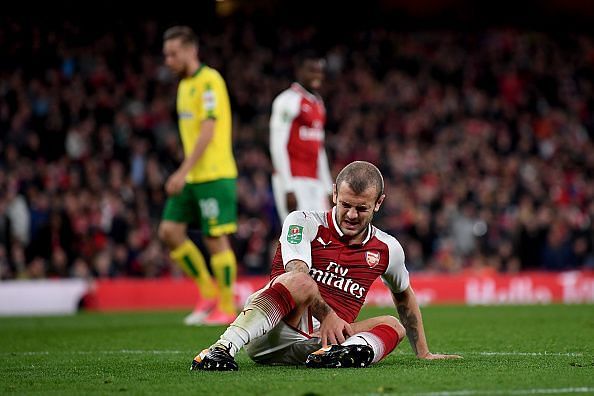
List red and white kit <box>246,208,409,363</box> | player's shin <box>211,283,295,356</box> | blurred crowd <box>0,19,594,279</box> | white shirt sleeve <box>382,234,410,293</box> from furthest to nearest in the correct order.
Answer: blurred crowd <box>0,19,594,279</box>
white shirt sleeve <box>382,234,410,293</box>
red and white kit <box>246,208,409,363</box>
player's shin <box>211,283,295,356</box>

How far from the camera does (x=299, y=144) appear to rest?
10.7 metres

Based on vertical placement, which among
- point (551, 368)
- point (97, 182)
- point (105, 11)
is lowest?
point (551, 368)

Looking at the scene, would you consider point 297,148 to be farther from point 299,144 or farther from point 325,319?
point 325,319

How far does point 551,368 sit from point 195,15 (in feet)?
54.9

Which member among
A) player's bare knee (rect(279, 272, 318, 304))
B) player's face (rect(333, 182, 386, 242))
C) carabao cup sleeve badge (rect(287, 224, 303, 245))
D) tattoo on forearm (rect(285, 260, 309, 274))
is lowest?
player's bare knee (rect(279, 272, 318, 304))

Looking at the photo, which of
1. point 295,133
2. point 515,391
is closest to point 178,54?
point 295,133

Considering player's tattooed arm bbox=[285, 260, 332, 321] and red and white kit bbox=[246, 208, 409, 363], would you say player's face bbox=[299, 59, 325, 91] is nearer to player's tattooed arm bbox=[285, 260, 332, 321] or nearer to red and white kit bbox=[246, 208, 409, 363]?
red and white kit bbox=[246, 208, 409, 363]

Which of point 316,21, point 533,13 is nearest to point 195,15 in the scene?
point 316,21

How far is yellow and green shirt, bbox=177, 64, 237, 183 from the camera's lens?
9.89 m

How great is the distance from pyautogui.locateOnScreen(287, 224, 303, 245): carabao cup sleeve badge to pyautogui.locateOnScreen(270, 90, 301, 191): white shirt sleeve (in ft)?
16.0

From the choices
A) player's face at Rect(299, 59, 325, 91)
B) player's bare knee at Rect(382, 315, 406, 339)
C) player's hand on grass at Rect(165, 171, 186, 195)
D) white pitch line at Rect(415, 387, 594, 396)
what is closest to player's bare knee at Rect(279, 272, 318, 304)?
player's bare knee at Rect(382, 315, 406, 339)

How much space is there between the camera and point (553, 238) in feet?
60.3

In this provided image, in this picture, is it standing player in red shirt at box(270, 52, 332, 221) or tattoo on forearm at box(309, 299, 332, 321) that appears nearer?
tattoo on forearm at box(309, 299, 332, 321)

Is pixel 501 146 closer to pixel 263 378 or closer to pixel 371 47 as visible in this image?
pixel 371 47
